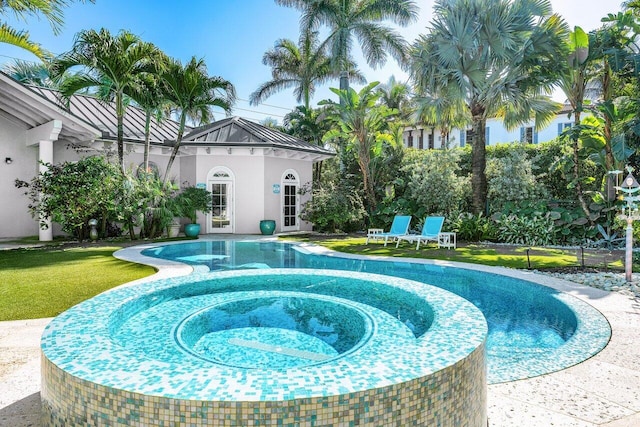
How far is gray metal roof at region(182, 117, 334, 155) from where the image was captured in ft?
57.7

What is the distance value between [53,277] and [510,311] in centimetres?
826

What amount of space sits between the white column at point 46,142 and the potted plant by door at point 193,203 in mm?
4441

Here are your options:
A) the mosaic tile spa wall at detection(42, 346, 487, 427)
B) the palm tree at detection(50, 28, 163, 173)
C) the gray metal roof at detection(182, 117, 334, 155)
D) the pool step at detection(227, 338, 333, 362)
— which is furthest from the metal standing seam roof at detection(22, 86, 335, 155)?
the mosaic tile spa wall at detection(42, 346, 487, 427)

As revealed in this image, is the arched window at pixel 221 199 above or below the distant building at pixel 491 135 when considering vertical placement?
below

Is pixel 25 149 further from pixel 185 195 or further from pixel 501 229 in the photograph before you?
pixel 501 229

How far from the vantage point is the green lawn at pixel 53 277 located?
6.10m

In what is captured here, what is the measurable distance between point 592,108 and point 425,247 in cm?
714

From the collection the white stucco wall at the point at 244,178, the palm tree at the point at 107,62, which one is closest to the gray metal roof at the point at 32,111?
the palm tree at the point at 107,62

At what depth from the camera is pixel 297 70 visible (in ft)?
87.9

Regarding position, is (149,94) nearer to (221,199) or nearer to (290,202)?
(221,199)

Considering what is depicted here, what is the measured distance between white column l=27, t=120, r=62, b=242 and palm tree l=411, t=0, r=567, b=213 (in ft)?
42.0

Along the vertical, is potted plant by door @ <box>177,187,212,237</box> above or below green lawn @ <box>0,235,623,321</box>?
above

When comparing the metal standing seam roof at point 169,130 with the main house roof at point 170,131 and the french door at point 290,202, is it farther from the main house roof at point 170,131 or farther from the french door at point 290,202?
the french door at point 290,202

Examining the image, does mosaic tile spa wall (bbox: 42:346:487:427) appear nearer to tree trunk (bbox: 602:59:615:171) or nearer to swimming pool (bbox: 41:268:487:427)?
swimming pool (bbox: 41:268:487:427)
